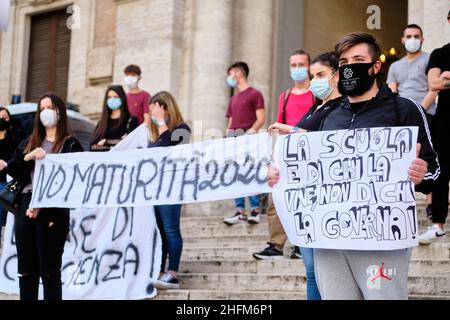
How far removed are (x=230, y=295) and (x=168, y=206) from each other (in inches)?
44.0

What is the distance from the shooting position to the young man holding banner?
3889 millimetres

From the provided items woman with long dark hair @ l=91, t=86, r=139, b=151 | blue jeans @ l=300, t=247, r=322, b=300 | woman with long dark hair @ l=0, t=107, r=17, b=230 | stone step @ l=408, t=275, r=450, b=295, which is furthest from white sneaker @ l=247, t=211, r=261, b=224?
blue jeans @ l=300, t=247, r=322, b=300

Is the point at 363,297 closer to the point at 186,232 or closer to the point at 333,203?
the point at 333,203

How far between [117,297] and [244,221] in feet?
7.17

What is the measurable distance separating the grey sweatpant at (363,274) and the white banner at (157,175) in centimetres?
277

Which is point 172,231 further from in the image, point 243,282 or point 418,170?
point 418,170

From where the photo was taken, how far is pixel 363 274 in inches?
154

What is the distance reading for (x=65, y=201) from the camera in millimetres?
7211

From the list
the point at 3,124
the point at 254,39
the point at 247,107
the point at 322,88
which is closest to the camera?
the point at 322,88
